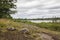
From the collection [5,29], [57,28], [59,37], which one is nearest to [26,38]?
[5,29]

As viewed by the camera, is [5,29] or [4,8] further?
[4,8]

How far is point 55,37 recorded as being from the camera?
1602cm

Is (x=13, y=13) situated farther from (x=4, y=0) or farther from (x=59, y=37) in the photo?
(x=59, y=37)

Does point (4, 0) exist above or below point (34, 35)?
above

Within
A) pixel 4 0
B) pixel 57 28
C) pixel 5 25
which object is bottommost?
pixel 57 28

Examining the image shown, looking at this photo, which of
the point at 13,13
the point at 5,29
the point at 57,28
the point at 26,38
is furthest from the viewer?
the point at 13,13

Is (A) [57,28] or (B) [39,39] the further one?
(A) [57,28]

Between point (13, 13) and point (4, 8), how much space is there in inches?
79.7

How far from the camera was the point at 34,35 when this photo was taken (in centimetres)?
1522

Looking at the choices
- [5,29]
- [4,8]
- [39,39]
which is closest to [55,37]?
[39,39]

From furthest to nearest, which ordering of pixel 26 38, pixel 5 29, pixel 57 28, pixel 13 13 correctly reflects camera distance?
pixel 13 13 → pixel 57 28 → pixel 5 29 → pixel 26 38

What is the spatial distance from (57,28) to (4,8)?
7129 mm

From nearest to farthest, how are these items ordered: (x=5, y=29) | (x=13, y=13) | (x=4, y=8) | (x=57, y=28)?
(x=5, y=29) < (x=57, y=28) < (x=4, y=8) < (x=13, y=13)

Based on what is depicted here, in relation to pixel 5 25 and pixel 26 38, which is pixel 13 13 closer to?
pixel 5 25
